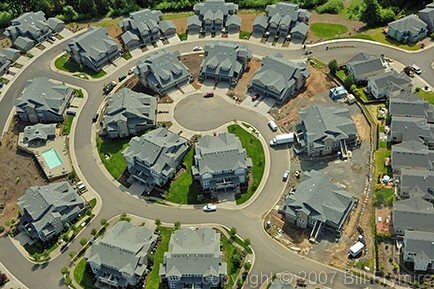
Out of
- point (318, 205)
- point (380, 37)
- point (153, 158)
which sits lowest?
A: point (318, 205)

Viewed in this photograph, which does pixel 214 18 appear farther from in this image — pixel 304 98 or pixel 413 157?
pixel 413 157

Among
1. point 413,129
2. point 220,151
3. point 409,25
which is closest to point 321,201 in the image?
point 220,151

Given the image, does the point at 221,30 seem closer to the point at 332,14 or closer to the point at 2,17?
the point at 332,14

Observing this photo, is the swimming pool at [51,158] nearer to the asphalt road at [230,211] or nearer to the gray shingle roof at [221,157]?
the asphalt road at [230,211]

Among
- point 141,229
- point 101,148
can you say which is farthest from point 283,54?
point 141,229

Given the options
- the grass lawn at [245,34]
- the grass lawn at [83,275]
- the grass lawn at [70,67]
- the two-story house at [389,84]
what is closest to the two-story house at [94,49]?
the grass lawn at [70,67]

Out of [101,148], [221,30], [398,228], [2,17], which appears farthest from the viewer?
[2,17]
